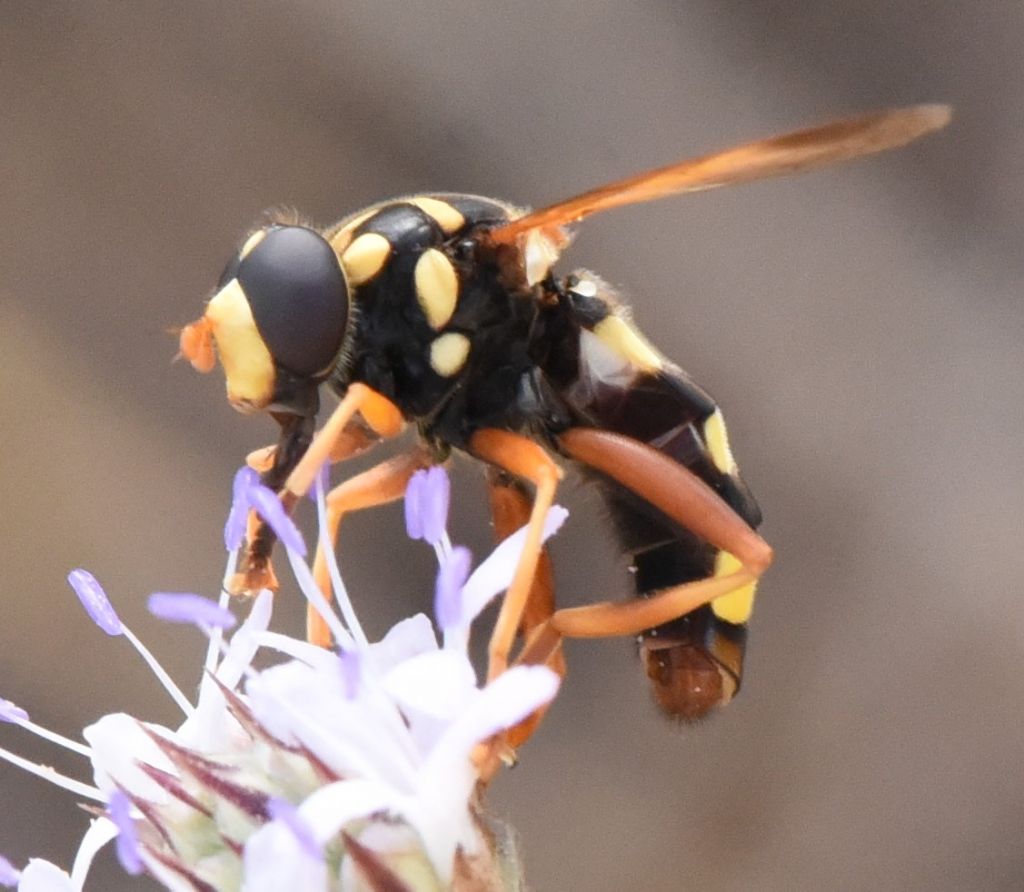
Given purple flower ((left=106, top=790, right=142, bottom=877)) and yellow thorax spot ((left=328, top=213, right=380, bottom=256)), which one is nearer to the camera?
purple flower ((left=106, top=790, right=142, bottom=877))

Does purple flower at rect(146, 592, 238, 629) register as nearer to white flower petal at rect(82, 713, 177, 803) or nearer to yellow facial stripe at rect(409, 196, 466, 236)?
white flower petal at rect(82, 713, 177, 803)

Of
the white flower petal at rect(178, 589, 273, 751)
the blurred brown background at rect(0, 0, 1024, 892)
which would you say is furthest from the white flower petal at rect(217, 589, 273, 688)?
the blurred brown background at rect(0, 0, 1024, 892)

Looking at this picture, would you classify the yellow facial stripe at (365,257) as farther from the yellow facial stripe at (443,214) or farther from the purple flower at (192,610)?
the purple flower at (192,610)

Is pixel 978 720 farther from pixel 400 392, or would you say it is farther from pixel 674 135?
pixel 400 392

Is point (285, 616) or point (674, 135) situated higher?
point (674, 135)

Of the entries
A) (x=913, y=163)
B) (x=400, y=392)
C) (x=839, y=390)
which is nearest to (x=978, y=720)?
(x=839, y=390)

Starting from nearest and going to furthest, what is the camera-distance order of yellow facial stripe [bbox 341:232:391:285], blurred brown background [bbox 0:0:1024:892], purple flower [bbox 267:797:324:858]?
purple flower [bbox 267:797:324:858]
yellow facial stripe [bbox 341:232:391:285]
blurred brown background [bbox 0:0:1024:892]
